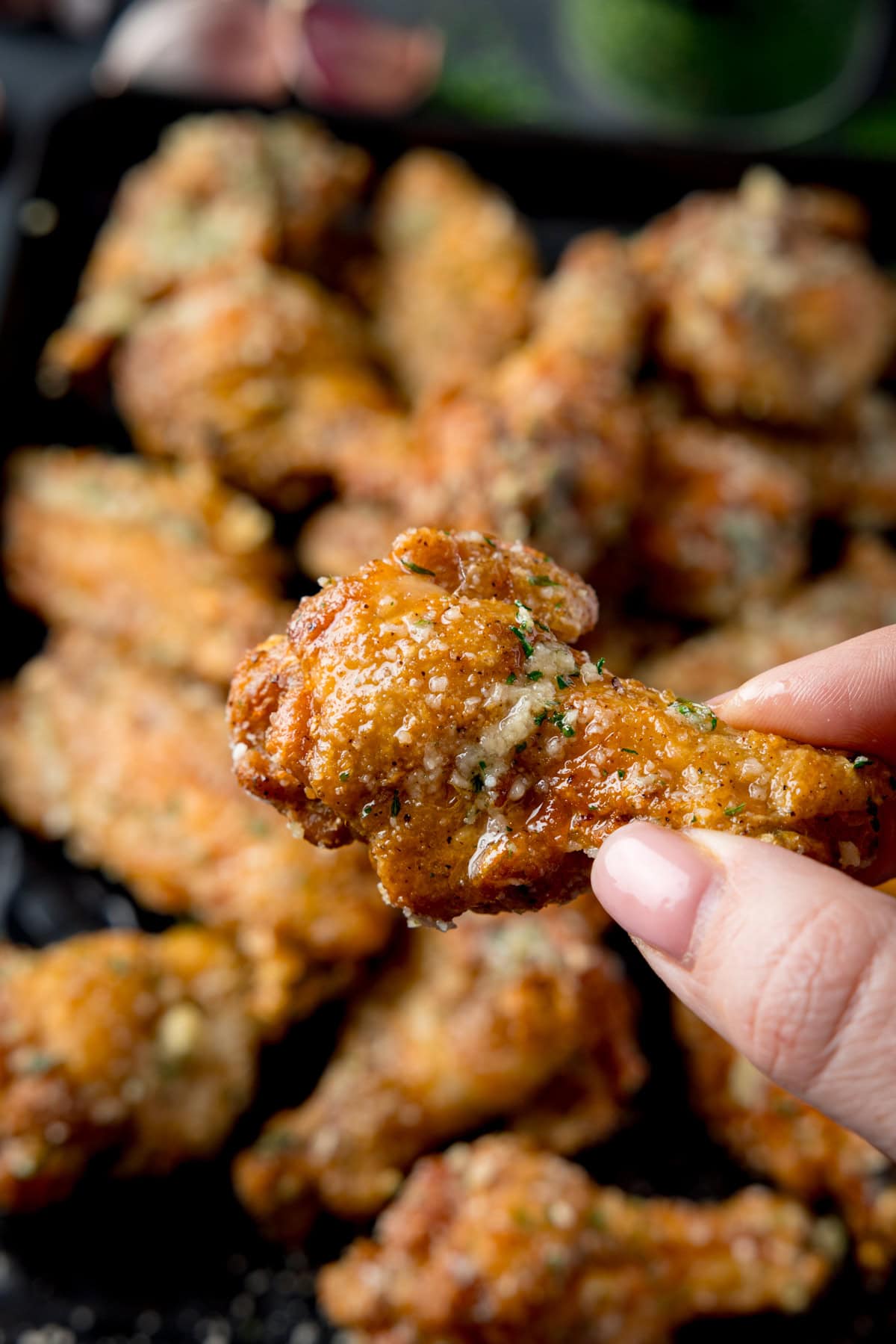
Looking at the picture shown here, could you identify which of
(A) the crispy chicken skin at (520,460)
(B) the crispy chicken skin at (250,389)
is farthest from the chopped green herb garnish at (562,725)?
(B) the crispy chicken skin at (250,389)

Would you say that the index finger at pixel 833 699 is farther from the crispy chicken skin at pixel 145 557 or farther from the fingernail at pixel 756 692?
the crispy chicken skin at pixel 145 557

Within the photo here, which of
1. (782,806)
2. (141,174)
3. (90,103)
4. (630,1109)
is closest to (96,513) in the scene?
(141,174)

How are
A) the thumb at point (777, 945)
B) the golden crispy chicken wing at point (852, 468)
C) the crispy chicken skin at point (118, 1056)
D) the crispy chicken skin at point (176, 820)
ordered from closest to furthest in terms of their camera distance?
the thumb at point (777, 945) → the crispy chicken skin at point (118, 1056) → the crispy chicken skin at point (176, 820) → the golden crispy chicken wing at point (852, 468)

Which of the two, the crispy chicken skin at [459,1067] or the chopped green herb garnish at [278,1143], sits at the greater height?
the crispy chicken skin at [459,1067]

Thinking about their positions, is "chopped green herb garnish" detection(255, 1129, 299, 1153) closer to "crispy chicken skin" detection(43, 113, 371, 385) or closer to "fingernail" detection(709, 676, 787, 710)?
"fingernail" detection(709, 676, 787, 710)

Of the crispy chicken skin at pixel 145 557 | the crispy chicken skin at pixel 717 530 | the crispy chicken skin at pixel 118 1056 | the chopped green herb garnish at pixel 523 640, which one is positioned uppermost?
the chopped green herb garnish at pixel 523 640

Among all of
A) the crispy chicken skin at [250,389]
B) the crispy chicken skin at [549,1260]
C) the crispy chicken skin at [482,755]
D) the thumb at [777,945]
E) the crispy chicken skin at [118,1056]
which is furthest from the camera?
the crispy chicken skin at [250,389]

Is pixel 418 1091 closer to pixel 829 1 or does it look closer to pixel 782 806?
pixel 782 806

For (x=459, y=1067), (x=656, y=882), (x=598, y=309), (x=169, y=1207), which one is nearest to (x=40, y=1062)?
(x=169, y=1207)
